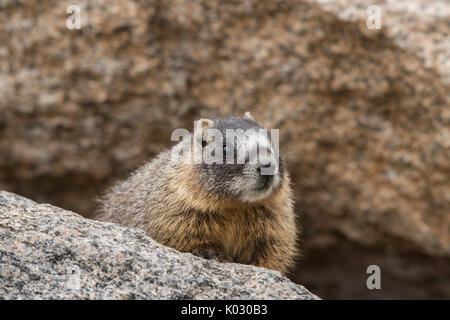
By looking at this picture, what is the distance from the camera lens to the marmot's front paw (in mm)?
6239

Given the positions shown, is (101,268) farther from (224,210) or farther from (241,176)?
(224,210)

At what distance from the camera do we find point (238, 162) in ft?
20.0

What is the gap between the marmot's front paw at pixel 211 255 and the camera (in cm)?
624

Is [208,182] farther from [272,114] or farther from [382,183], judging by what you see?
[382,183]

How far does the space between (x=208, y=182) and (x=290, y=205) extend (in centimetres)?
125

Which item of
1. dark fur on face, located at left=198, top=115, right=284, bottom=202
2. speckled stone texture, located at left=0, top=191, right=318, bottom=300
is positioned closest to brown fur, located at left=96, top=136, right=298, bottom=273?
dark fur on face, located at left=198, top=115, right=284, bottom=202

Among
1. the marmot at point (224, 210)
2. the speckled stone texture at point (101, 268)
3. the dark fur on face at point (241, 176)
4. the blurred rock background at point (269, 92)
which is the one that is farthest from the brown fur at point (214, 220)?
the blurred rock background at point (269, 92)

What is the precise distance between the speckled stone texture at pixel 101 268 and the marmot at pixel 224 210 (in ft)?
2.95

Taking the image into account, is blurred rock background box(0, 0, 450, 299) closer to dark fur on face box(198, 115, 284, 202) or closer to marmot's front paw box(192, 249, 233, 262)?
dark fur on face box(198, 115, 284, 202)

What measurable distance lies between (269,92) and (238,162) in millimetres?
2905

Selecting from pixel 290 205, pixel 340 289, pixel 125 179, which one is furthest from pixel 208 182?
pixel 340 289

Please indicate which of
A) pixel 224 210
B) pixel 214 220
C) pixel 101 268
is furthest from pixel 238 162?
pixel 101 268

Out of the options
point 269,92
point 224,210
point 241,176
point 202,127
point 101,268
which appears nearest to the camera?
point 101,268

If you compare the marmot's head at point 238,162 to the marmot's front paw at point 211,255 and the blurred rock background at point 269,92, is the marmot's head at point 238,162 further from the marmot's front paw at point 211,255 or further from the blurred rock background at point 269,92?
the blurred rock background at point 269,92
